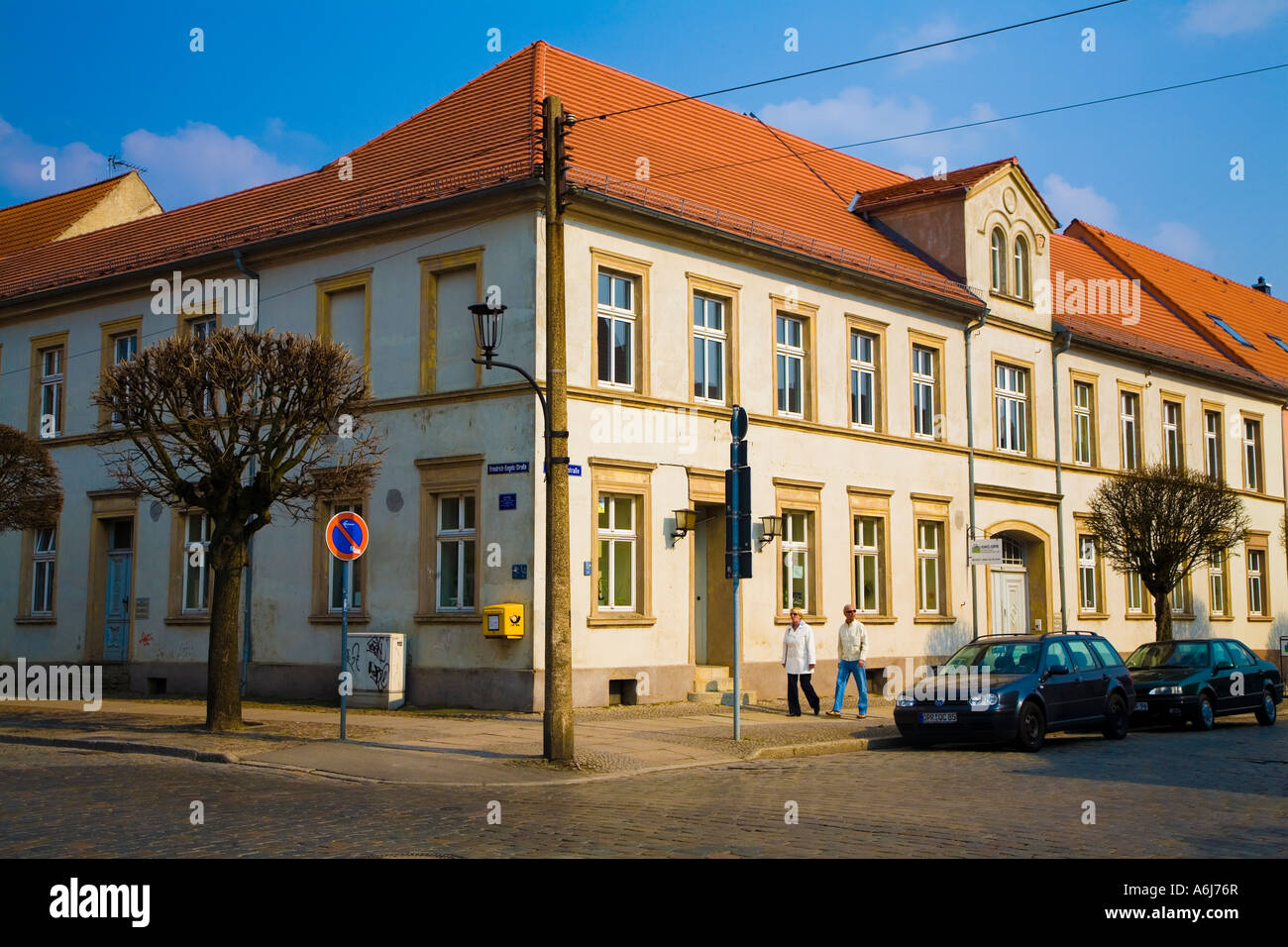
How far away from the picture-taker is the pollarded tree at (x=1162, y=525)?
2917 cm

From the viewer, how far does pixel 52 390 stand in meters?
29.3

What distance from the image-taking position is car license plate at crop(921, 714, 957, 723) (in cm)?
1780

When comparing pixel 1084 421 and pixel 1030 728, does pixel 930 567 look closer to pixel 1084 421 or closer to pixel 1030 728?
pixel 1084 421

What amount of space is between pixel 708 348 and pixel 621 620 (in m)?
5.66

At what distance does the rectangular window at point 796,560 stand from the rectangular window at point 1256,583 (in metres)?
20.6

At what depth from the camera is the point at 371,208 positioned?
23781mm

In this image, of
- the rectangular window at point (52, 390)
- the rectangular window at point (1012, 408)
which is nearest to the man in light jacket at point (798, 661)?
the rectangular window at point (1012, 408)

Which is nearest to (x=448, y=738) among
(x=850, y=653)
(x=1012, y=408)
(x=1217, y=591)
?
(x=850, y=653)

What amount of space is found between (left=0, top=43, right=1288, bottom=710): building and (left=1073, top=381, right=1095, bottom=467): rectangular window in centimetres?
8

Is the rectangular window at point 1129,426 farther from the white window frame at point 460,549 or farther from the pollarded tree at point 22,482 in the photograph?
the pollarded tree at point 22,482

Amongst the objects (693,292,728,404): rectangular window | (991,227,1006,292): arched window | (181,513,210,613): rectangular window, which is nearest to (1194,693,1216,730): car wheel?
(693,292,728,404): rectangular window

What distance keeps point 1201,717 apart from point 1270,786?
8524 millimetres
